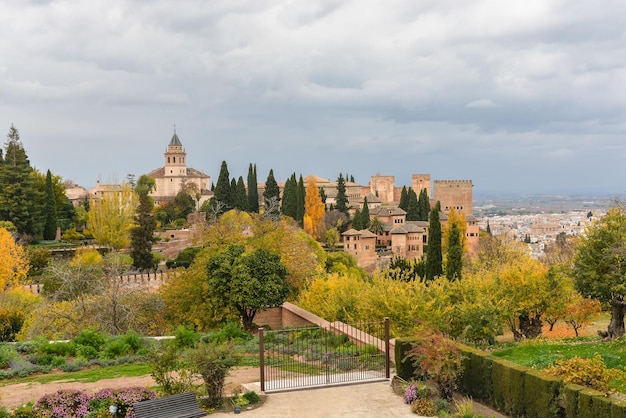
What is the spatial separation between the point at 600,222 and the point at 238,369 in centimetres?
1206

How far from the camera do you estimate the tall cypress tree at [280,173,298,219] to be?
64.1 meters

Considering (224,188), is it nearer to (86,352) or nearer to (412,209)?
(412,209)

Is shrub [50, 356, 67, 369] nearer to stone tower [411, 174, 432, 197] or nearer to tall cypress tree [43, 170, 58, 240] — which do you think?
tall cypress tree [43, 170, 58, 240]

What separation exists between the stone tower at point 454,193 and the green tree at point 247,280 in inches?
2934

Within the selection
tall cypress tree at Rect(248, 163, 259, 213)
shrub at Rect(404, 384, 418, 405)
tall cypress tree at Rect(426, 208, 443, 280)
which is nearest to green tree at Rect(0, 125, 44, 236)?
tall cypress tree at Rect(248, 163, 259, 213)

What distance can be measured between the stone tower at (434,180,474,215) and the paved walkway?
81.0 m

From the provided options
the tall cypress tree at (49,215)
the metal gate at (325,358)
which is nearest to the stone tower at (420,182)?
the tall cypress tree at (49,215)

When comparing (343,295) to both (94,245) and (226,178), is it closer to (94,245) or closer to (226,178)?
(94,245)

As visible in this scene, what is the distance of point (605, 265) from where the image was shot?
17500 mm

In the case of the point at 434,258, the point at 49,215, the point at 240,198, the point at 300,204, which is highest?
the point at 240,198

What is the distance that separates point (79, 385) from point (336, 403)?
495cm

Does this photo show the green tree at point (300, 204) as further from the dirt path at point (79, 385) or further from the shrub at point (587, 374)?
the shrub at point (587, 374)

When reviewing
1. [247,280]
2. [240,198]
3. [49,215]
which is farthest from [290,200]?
[247,280]

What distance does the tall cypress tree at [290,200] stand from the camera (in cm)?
6406
